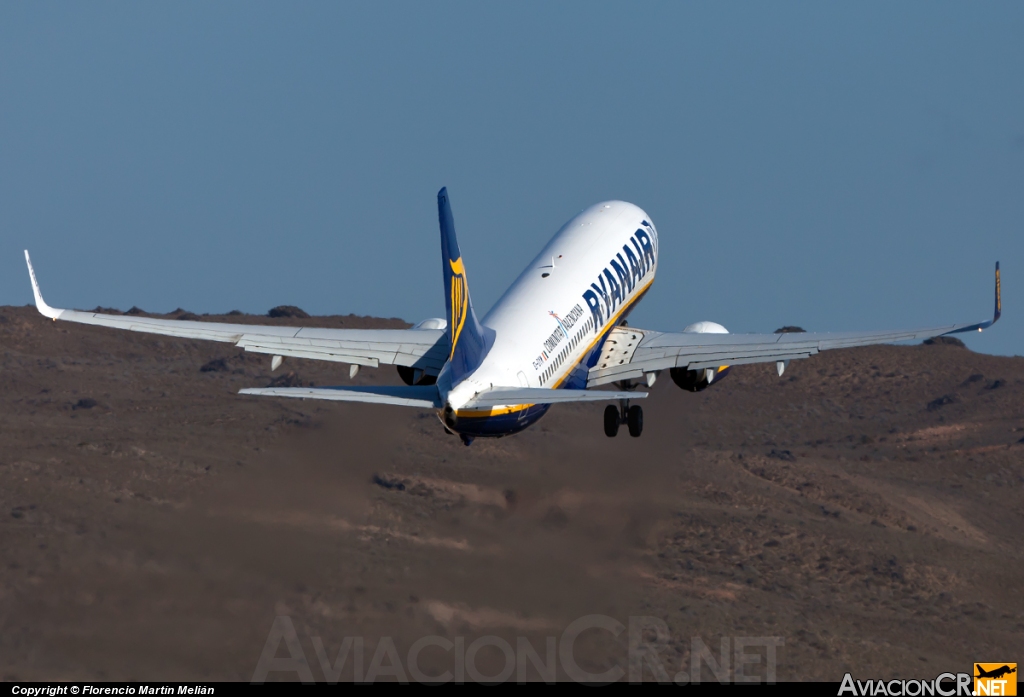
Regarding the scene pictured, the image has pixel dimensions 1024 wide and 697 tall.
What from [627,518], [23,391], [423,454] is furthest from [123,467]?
[23,391]

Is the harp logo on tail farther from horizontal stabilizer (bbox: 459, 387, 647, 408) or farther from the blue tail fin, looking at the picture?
horizontal stabilizer (bbox: 459, 387, 647, 408)

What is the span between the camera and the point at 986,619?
60.7 m

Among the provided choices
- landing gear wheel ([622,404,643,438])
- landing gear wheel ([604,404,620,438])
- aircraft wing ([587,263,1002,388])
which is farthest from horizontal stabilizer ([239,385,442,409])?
landing gear wheel ([622,404,643,438])

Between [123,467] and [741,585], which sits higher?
[123,467]

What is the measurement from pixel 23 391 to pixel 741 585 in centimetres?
4156

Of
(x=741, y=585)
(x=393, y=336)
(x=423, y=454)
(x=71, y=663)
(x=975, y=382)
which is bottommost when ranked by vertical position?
(x=975, y=382)

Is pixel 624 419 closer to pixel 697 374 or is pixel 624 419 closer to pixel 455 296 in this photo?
pixel 697 374

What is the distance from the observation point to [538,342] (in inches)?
1801

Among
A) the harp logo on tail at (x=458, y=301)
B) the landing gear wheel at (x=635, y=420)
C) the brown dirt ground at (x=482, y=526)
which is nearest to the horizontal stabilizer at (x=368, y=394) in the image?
the harp logo on tail at (x=458, y=301)

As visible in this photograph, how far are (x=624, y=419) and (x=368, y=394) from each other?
15.4 metres

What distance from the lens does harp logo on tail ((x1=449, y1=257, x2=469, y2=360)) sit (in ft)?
136

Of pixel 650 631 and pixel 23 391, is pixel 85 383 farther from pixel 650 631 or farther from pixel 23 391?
pixel 650 631

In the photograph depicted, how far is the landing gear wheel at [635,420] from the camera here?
52.4 m

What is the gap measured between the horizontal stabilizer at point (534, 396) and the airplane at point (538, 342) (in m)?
0.04
